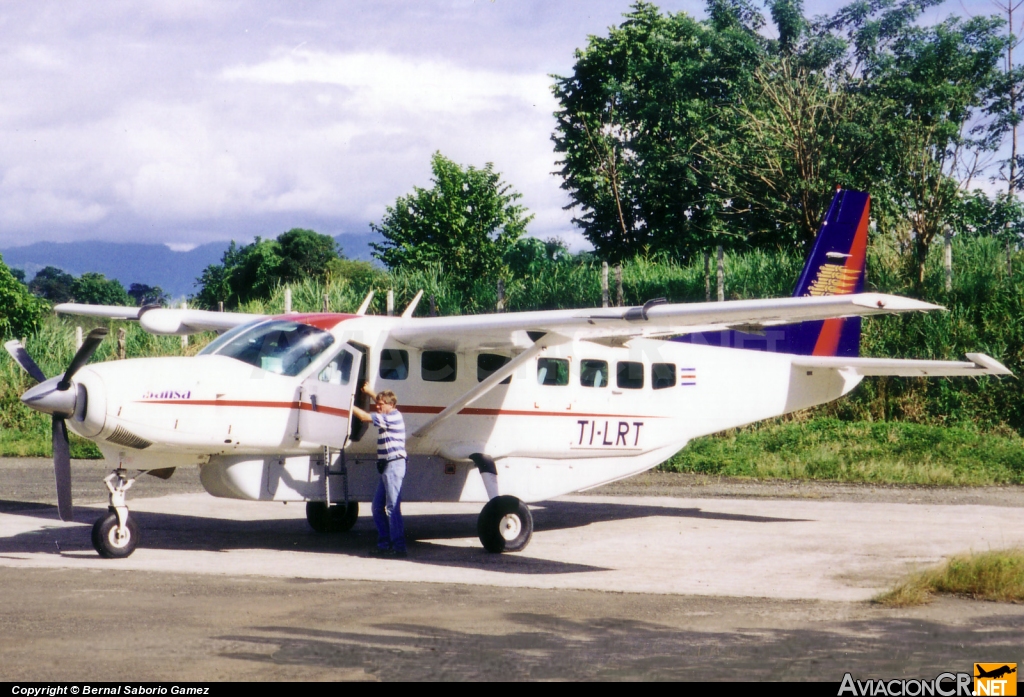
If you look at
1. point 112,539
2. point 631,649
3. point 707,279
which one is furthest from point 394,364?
point 707,279

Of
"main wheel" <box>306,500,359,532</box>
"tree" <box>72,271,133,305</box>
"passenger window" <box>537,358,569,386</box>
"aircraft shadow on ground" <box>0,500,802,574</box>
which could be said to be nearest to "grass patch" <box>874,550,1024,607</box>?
"aircraft shadow on ground" <box>0,500,802,574</box>

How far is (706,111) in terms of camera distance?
1196 inches

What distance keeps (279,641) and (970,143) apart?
91.7 feet

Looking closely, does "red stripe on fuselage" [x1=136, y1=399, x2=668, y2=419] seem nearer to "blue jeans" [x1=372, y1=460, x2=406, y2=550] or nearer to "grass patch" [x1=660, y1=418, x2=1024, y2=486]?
"blue jeans" [x1=372, y1=460, x2=406, y2=550]

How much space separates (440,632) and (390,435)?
12.5ft

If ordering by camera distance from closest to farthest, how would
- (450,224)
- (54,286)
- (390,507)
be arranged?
1. (390,507)
2. (450,224)
3. (54,286)

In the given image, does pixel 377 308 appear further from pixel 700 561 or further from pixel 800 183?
pixel 700 561

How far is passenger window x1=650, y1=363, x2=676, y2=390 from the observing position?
13250mm

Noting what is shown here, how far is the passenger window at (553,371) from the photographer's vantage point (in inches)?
493

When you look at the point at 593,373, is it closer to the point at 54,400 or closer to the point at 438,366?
the point at 438,366

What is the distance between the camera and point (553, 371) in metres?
12.6

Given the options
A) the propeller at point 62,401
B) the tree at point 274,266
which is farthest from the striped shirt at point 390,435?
the tree at point 274,266

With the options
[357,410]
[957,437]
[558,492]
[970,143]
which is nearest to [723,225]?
[970,143]

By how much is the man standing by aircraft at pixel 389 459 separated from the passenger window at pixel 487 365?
4.32 feet
